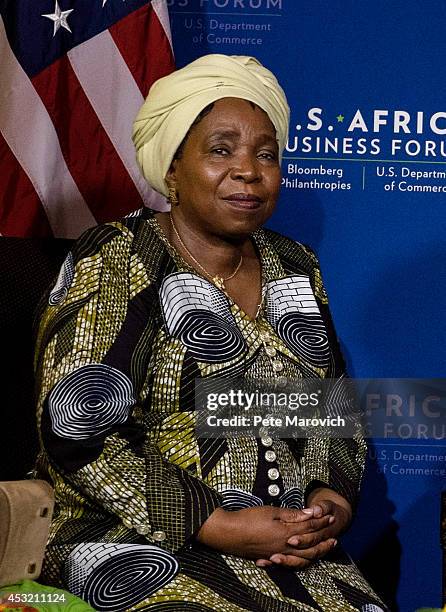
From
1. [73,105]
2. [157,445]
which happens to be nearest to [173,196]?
[157,445]

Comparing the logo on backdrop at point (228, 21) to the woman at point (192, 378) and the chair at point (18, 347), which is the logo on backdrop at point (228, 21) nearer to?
the woman at point (192, 378)

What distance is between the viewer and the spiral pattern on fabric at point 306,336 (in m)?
2.42

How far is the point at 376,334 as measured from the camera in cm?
358

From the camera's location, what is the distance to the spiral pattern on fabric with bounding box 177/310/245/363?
227 centimetres

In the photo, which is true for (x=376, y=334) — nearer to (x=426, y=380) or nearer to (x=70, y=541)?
(x=426, y=380)

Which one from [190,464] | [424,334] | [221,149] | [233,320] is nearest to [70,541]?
[190,464]

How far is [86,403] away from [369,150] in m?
1.78

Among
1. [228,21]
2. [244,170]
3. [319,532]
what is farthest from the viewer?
[228,21]

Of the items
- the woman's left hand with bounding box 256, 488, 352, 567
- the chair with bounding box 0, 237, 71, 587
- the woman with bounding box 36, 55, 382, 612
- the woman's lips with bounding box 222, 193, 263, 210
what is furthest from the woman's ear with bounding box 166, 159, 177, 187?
the woman's left hand with bounding box 256, 488, 352, 567

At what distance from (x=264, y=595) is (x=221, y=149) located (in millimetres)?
983

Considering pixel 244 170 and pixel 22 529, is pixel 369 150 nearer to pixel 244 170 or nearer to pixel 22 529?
pixel 244 170

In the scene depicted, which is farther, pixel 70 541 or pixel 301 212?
pixel 301 212

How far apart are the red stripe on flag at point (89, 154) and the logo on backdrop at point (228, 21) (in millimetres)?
478

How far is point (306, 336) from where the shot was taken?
8.07ft
